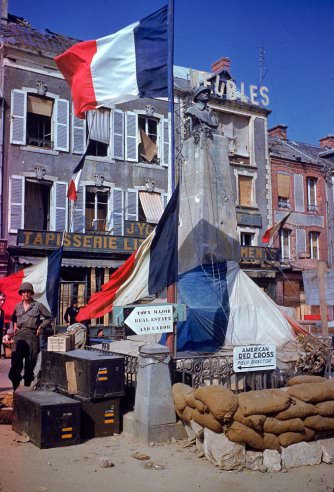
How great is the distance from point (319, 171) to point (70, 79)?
21804 millimetres

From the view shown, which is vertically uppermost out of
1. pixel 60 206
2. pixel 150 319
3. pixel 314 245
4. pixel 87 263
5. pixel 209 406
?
pixel 60 206

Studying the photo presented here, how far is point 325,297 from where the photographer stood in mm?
10383

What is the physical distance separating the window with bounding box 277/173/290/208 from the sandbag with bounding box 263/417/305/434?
22227 mm

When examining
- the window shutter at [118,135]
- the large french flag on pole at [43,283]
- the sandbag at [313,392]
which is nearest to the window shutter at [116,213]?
the window shutter at [118,135]

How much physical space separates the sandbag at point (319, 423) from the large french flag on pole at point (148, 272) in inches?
113

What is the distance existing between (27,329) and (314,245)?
2255cm

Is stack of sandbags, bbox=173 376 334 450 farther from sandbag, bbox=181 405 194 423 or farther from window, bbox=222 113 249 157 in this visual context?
window, bbox=222 113 249 157

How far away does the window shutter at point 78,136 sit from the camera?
2116 centimetres

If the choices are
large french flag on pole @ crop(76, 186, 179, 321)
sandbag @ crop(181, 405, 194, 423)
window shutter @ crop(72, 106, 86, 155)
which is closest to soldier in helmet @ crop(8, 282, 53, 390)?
large french flag on pole @ crop(76, 186, 179, 321)

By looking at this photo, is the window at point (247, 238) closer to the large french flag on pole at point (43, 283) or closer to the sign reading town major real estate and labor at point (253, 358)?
the large french flag on pole at point (43, 283)

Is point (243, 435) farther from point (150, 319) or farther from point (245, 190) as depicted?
point (245, 190)

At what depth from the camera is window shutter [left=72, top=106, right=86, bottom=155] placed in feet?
69.4

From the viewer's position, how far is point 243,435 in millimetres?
5355

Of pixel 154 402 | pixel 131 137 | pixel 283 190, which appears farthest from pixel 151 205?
pixel 154 402
